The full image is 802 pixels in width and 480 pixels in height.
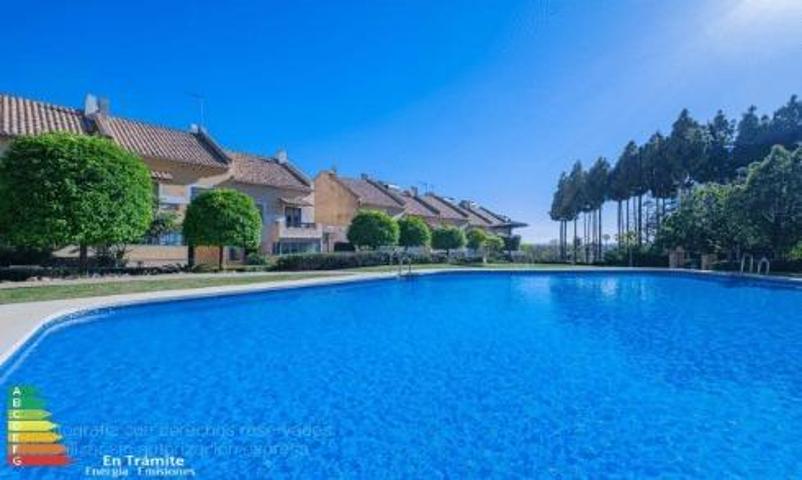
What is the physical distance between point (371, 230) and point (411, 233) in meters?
5.17

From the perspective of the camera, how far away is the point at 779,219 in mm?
29094

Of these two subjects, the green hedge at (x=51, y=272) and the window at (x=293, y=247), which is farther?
the window at (x=293, y=247)

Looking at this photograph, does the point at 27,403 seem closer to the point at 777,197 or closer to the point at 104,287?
the point at 104,287

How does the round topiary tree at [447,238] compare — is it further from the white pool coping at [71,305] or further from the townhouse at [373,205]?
the white pool coping at [71,305]

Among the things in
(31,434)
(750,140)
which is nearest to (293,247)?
(31,434)

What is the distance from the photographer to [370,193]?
49719 millimetres

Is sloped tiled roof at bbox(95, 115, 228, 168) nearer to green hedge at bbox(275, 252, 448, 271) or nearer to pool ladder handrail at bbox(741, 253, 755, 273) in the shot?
green hedge at bbox(275, 252, 448, 271)

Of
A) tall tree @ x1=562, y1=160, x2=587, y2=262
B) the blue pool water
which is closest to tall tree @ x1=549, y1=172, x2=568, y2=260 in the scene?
tall tree @ x1=562, y1=160, x2=587, y2=262

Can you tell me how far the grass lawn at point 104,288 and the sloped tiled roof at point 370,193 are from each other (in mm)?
26222

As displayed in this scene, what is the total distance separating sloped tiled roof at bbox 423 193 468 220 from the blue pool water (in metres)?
42.9

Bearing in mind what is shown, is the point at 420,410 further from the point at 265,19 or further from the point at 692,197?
the point at 692,197

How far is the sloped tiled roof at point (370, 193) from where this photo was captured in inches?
1857

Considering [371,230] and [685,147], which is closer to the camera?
[371,230]

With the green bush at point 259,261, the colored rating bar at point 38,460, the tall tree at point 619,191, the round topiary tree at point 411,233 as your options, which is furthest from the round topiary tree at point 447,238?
the colored rating bar at point 38,460
